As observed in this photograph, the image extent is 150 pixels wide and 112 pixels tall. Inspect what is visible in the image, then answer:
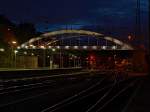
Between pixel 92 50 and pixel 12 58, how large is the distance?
67.6 m

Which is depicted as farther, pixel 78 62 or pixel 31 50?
pixel 78 62

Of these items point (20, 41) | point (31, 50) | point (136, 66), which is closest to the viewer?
point (136, 66)

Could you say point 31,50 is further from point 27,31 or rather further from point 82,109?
point 82,109

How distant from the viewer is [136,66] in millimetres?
87188

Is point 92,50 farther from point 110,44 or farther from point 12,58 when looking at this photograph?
point 12,58

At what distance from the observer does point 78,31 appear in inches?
7333

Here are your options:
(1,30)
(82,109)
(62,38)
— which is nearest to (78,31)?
(62,38)

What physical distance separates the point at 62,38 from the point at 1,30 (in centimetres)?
4211

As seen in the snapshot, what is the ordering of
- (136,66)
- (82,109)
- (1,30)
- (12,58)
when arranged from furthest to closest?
(1,30) < (12,58) < (136,66) < (82,109)

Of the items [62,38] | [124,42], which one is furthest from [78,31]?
[124,42]

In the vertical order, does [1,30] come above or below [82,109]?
above

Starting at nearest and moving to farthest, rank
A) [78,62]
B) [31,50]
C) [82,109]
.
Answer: [82,109] → [31,50] → [78,62]

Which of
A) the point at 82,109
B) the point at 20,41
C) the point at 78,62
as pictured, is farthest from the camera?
the point at 78,62

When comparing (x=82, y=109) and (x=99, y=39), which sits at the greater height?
(x=99, y=39)
